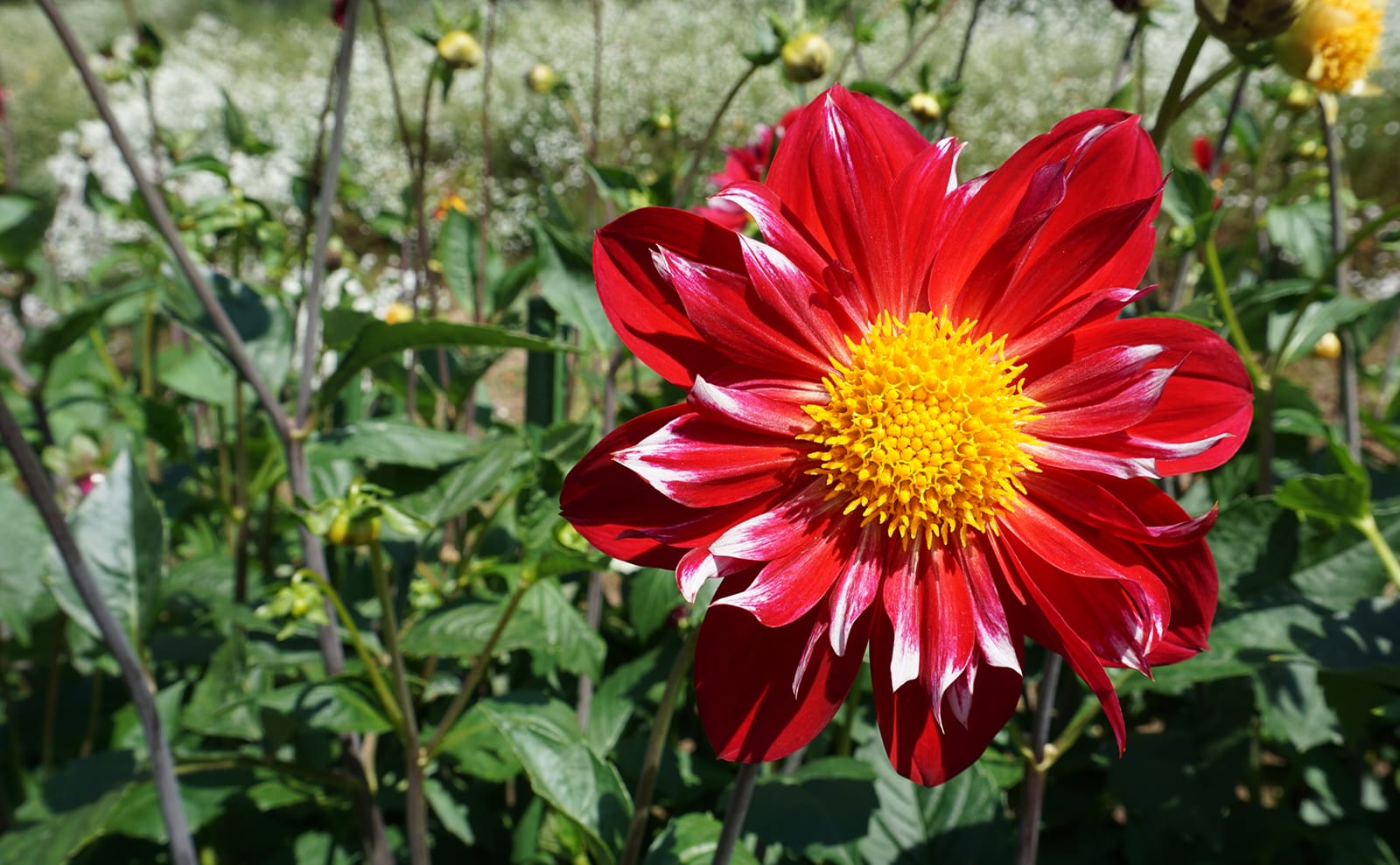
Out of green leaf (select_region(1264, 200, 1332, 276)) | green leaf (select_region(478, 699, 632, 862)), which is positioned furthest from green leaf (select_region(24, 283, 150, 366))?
green leaf (select_region(1264, 200, 1332, 276))

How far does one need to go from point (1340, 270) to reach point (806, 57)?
1068 mm

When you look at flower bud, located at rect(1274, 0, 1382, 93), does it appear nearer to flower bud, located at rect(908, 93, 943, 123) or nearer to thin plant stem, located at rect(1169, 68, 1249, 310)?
thin plant stem, located at rect(1169, 68, 1249, 310)

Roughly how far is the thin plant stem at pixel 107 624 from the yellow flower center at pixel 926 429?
1.96ft

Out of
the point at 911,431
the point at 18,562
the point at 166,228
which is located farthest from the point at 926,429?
the point at 18,562

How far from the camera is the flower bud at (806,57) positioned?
A: 125 centimetres

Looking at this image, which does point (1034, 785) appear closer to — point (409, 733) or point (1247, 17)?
point (409, 733)

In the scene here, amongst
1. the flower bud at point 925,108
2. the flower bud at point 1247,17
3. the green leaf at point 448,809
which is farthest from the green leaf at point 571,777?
the flower bud at point 925,108

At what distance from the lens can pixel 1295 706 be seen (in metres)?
1.17

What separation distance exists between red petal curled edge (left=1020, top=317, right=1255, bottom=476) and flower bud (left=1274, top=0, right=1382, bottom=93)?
1.20 ft

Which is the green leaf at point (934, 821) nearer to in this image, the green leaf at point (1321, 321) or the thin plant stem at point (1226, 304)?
the thin plant stem at point (1226, 304)

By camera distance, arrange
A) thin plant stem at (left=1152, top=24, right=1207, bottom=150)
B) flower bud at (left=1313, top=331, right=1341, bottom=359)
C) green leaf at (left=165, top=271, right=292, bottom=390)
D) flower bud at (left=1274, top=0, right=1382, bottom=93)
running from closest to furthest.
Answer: thin plant stem at (left=1152, top=24, right=1207, bottom=150) → flower bud at (left=1274, top=0, right=1382, bottom=93) → green leaf at (left=165, top=271, right=292, bottom=390) → flower bud at (left=1313, top=331, right=1341, bottom=359)

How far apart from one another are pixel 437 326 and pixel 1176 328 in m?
0.66

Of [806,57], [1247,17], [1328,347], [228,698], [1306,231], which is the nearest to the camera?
[1247,17]

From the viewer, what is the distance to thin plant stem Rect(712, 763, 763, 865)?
0.70 m
